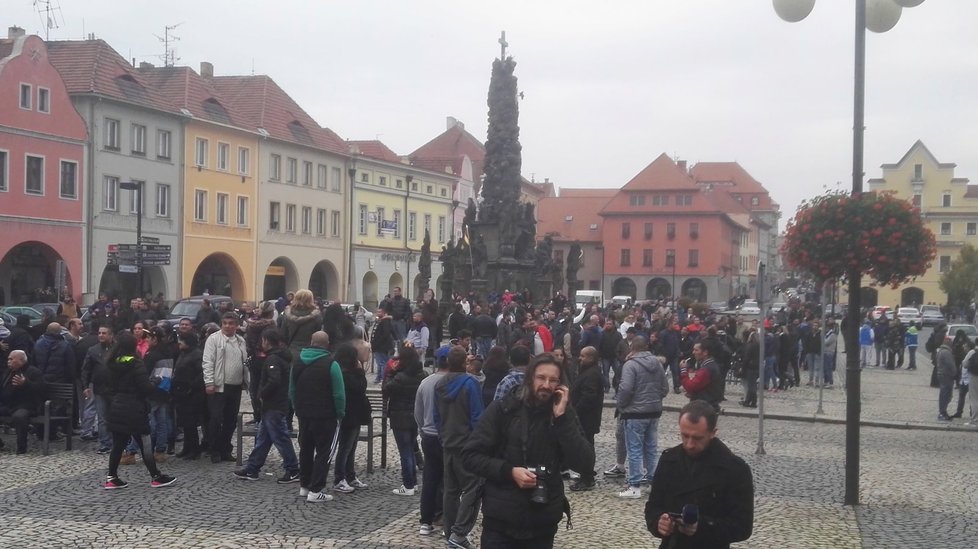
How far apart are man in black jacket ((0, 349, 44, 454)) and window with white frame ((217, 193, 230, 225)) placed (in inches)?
1579

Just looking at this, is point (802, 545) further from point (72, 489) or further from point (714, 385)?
point (72, 489)

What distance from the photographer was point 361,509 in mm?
10656

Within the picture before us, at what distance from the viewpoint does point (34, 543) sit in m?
9.01

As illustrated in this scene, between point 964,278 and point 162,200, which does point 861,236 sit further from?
point 964,278

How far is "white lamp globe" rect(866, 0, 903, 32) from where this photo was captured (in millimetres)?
11508

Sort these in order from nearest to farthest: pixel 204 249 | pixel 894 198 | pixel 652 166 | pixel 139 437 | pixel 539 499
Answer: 1. pixel 539 499
2. pixel 139 437
3. pixel 894 198
4. pixel 204 249
5. pixel 652 166

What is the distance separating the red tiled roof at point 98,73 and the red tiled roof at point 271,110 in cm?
882

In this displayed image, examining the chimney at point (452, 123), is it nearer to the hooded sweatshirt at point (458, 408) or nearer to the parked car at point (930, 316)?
the parked car at point (930, 316)

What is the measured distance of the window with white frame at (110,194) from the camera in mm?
45812

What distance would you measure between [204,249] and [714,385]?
43.2 m

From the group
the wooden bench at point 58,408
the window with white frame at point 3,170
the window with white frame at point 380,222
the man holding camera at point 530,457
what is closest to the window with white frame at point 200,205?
the window with white frame at point 3,170

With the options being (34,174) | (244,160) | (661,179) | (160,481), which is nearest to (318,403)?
(160,481)

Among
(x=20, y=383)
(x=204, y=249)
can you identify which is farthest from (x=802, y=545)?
(x=204, y=249)

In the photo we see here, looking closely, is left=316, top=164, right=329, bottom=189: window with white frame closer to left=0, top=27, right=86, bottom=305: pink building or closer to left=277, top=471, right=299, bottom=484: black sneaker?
→ left=0, top=27, right=86, bottom=305: pink building
